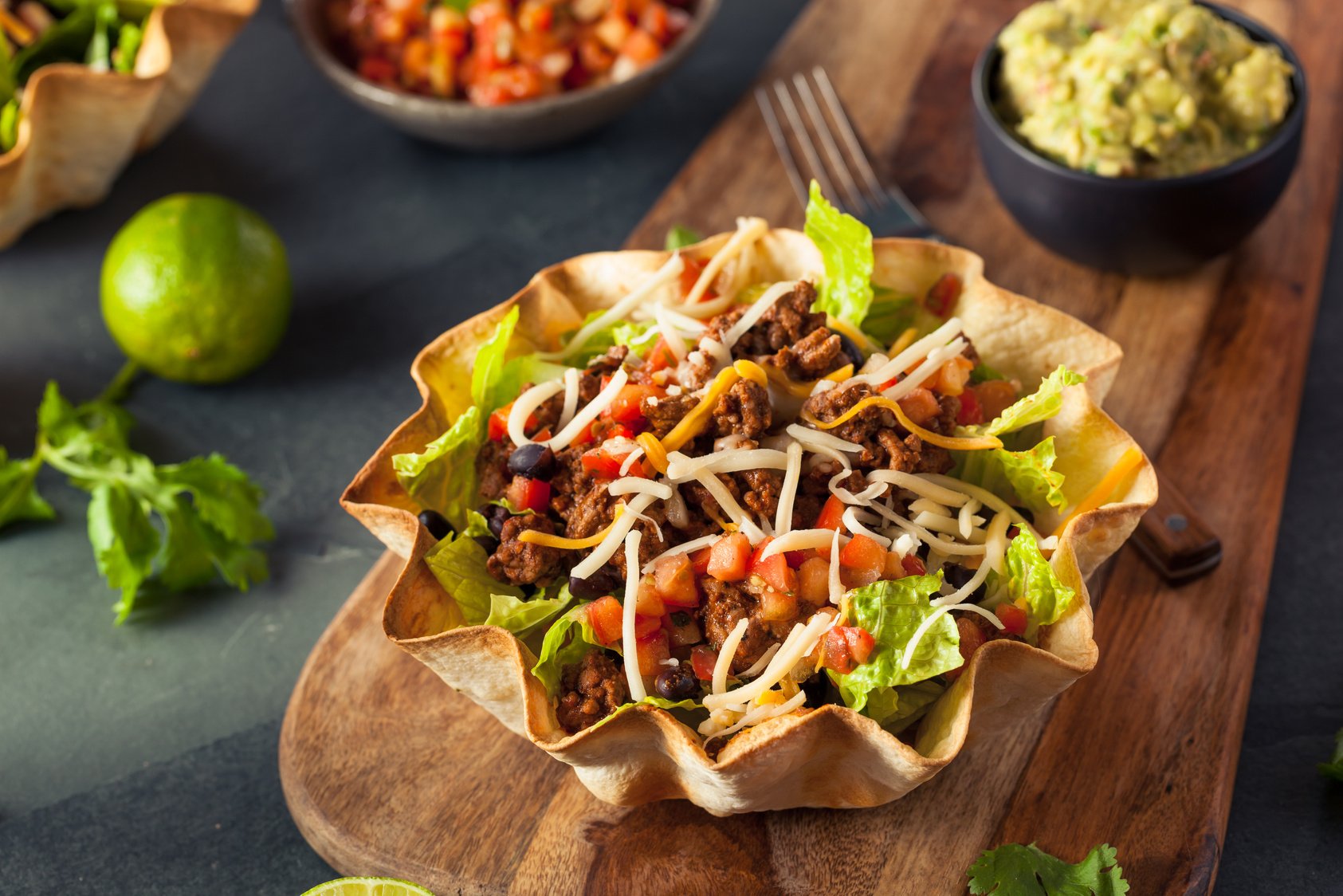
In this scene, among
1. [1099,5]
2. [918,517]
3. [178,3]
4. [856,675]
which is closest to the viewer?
[856,675]

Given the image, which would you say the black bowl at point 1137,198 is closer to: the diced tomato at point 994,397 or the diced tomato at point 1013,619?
the diced tomato at point 994,397

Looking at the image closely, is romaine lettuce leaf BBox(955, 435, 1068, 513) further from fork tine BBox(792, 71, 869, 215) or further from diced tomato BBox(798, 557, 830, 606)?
fork tine BBox(792, 71, 869, 215)

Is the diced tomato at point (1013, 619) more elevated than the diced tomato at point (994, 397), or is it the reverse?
the diced tomato at point (994, 397)

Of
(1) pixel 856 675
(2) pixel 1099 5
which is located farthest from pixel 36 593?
(2) pixel 1099 5

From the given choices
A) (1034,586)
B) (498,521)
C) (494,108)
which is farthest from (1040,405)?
(494,108)

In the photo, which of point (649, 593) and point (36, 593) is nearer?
point (649, 593)

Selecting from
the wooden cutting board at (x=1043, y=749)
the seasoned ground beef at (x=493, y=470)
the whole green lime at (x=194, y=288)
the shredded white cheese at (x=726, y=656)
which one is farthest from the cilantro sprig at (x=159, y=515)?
the shredded white cheese at (x=726, y=656)

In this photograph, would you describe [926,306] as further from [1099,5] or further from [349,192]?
[349,192]
